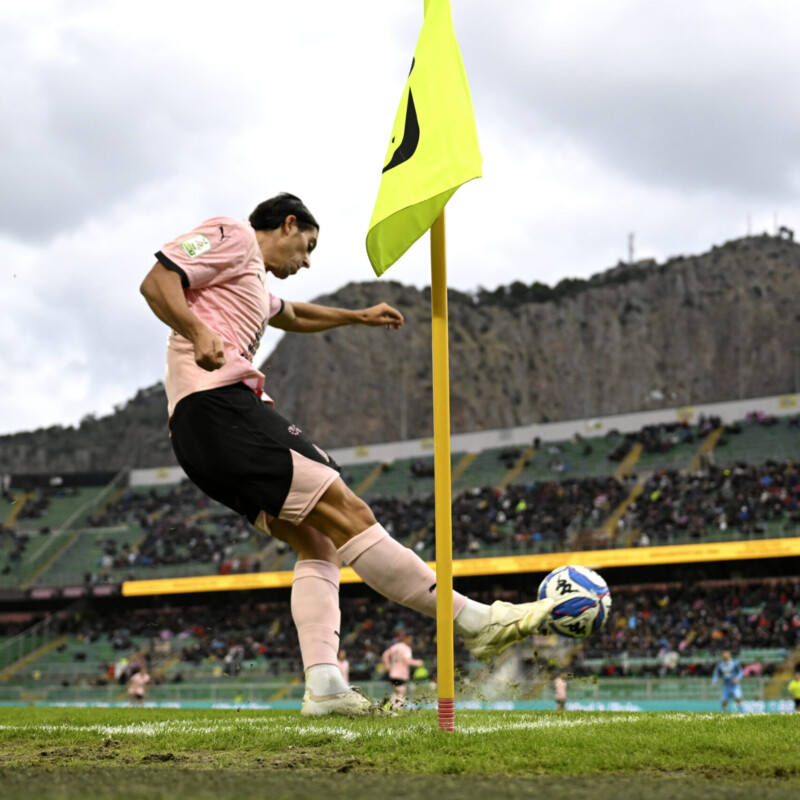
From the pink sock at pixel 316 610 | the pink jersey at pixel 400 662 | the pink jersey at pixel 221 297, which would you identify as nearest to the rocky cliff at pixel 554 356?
the pink jersey at pixel 400 662

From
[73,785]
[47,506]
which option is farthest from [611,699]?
[47,506]

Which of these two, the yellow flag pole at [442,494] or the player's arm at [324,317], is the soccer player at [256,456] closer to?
the yellow flag pole at [442,494]

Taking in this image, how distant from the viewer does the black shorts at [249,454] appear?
3.73m

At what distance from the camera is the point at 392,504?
35.2 metres

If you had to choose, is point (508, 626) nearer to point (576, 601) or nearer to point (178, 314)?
point (576, 601)

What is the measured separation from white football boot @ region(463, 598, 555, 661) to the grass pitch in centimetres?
29

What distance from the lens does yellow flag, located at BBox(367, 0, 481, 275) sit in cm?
375

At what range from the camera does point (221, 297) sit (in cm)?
410

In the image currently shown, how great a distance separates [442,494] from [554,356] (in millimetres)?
49821

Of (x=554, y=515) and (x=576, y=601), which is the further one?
(x=554, y=515)

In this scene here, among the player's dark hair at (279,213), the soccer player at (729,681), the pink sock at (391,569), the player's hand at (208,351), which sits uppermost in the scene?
the player's dark hair at (279,213)

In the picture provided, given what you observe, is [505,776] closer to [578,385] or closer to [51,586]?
[51,586]

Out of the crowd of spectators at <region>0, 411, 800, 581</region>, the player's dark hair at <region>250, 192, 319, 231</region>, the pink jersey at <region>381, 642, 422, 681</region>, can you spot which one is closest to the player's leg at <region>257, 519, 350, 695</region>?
the player's dark hair at <region>250, 192, 319, 231</region>

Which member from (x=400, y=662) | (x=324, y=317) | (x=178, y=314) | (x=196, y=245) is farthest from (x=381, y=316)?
(x=400, y=662)
